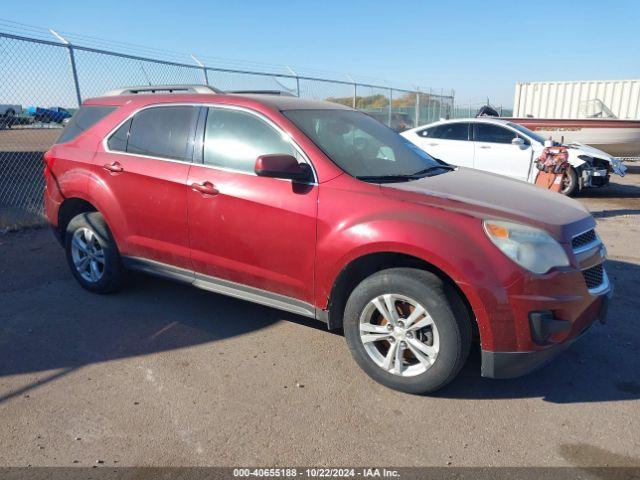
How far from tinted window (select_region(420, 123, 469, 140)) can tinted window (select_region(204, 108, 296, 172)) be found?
7927mm

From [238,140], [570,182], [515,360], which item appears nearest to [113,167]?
[238,140]

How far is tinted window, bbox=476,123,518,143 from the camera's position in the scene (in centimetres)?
1045

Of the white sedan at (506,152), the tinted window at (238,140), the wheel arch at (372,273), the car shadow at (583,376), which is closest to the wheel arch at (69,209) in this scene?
the tinted window at (238,140)

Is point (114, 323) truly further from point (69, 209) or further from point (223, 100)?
point (223, 100)

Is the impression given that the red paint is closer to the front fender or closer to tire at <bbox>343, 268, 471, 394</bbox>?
the front fender

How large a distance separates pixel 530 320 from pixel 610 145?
1264cm

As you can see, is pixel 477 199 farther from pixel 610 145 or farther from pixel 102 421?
pixel 610 145

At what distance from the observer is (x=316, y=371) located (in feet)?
11.6

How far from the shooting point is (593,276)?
→ 320cm

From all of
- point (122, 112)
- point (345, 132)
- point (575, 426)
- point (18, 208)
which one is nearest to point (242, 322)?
point (345, 132)

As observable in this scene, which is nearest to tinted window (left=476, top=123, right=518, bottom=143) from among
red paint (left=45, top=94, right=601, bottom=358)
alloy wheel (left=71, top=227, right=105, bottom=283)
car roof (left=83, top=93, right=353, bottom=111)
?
red paint (left=45, top=94, right=601, bottom=358)

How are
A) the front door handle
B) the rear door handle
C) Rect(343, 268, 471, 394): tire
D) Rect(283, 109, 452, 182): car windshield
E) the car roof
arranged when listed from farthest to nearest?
the rear door handle < the car roof < the front door handle < Rect(283, 109, 452, 182): car windshield < Rect(343, 268, 471, 394): tire

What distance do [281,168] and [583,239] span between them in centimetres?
196

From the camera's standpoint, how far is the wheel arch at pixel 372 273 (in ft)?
10.1
